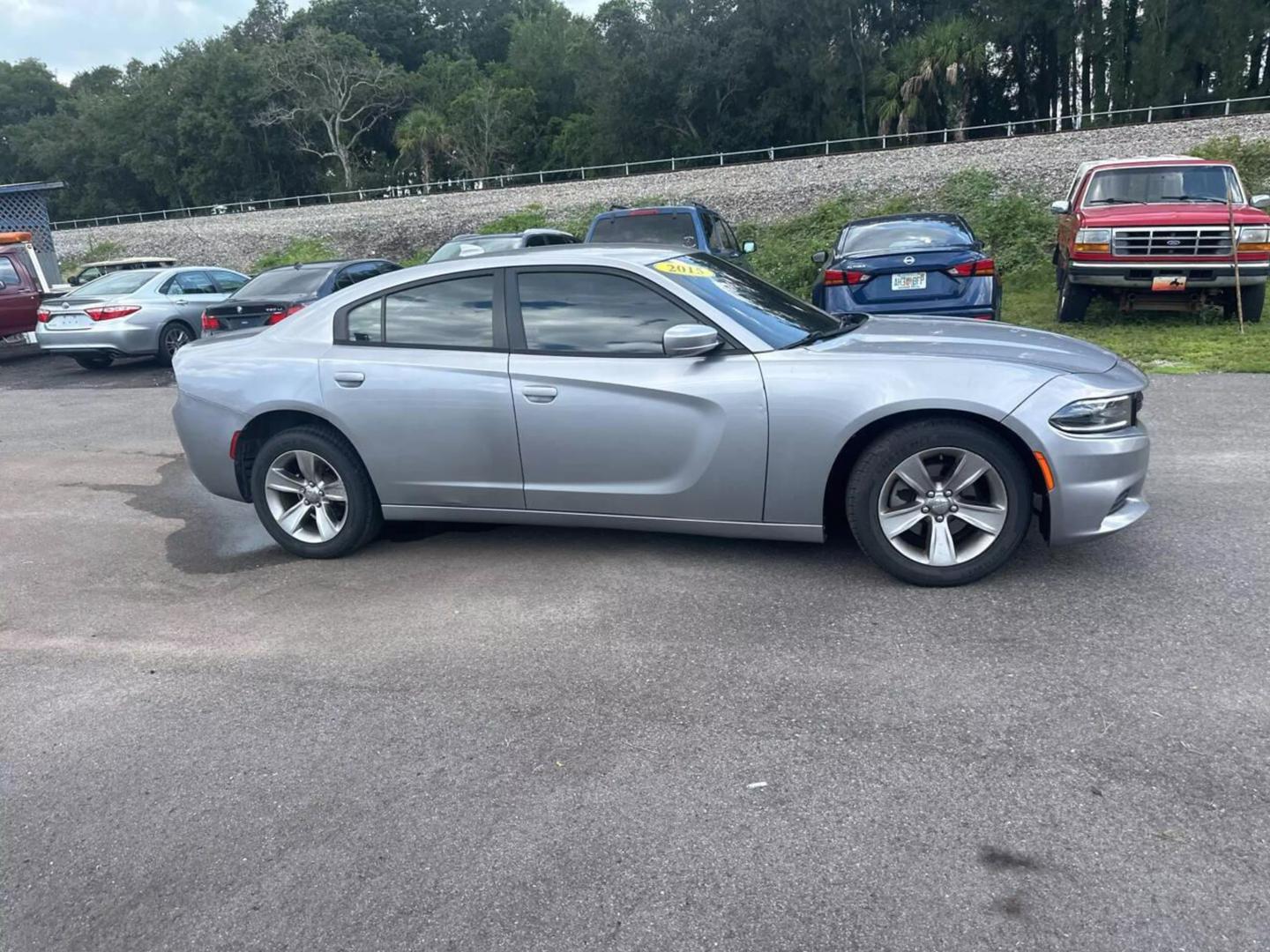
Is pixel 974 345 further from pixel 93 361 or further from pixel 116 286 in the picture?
pixel 93 361

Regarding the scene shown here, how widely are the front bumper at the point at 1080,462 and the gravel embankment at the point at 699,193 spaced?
1887cm

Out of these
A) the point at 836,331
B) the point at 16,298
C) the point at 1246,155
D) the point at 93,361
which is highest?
the point at 1246,155

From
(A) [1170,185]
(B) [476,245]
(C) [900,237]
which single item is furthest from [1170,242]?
(B) [476,245]

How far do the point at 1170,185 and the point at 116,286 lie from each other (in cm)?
1439

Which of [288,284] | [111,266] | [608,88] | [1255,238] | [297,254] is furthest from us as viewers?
[608,88]

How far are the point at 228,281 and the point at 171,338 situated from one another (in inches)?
73.5

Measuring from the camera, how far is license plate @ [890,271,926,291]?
31.6 ft

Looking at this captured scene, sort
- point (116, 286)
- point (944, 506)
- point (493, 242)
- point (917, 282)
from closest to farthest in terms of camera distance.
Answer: point (944, 506) → point (917, 282) → point (493, 242) → point (116, 286)

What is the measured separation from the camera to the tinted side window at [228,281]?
15673 millimetres

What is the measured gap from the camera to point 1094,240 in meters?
11.5

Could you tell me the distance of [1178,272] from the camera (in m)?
11.3

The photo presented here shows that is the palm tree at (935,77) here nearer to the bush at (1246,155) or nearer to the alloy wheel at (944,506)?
the bush at (1246,155)

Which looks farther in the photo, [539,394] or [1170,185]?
[1170,185]

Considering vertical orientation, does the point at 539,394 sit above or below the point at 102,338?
above
